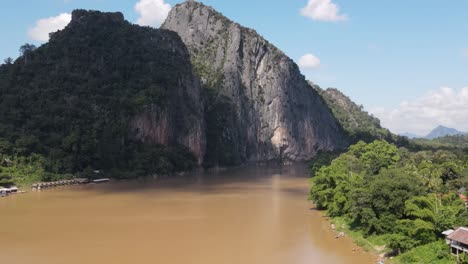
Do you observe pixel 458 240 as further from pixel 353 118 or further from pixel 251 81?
pixel 353 118

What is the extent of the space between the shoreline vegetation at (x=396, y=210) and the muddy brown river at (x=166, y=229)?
3.97ft

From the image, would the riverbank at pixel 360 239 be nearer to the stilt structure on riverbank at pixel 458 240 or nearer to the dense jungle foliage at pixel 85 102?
the stilt structure on riverbank at pixel 458 240

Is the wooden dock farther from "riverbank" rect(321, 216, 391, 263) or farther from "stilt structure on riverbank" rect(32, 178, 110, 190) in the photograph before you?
"riverbank" rect(321, 216, 391, 263)

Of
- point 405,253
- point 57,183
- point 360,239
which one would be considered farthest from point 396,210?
point 57,183

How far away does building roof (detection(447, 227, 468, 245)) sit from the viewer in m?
20.2

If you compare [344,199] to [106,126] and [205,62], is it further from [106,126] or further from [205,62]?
[205,62]

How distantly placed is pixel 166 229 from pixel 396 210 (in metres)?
14.1

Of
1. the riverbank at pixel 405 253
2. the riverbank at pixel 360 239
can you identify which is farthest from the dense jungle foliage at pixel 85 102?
the riverbank at pixel 405 253

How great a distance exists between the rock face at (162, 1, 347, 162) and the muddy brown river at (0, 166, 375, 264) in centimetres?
6194

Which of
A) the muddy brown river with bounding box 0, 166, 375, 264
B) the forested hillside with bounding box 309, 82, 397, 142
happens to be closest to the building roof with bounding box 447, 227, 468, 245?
the muddy brown river with bounding box 0, 166, 375, 264

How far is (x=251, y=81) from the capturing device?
121m

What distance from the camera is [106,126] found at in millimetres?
69938

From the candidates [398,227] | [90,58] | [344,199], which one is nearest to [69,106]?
[90,58]

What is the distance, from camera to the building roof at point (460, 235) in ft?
66.4
